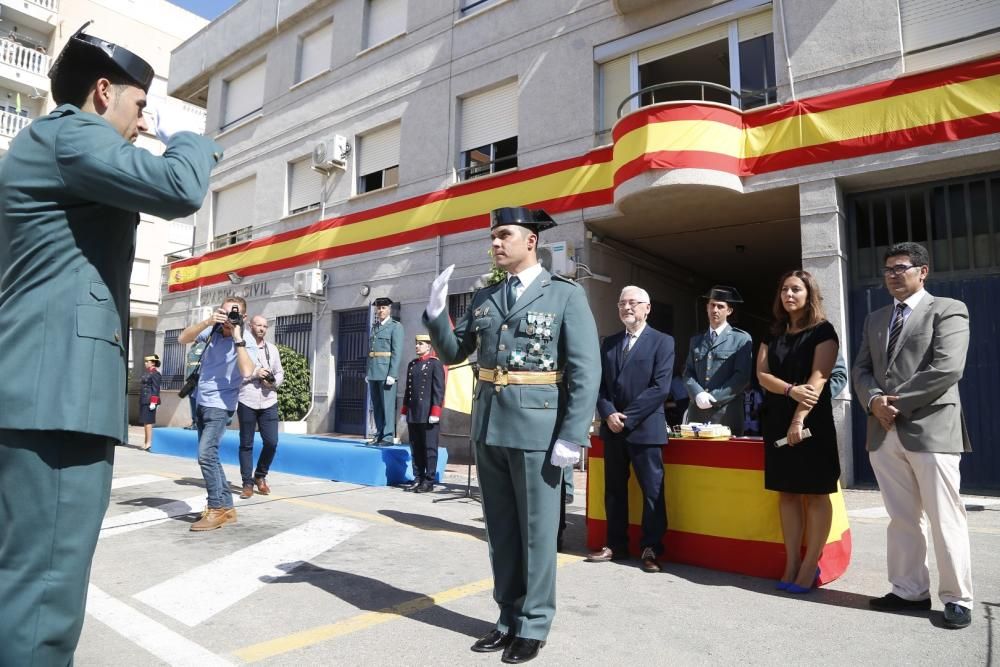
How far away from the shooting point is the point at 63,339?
6.07 ft

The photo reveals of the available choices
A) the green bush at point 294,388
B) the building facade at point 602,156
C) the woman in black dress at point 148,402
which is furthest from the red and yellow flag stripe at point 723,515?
Result: the woman in black dress at point 148,402

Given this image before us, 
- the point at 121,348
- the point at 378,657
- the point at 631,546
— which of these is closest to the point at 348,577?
the point at 378,657

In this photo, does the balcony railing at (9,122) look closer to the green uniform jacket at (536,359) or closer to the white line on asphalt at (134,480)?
the white line on asphalt at (134,480)

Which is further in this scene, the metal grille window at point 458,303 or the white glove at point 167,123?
the metal grille window at point 458,303

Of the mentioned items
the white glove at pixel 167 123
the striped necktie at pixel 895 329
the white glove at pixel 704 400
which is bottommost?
the white glove at pixel 704 400

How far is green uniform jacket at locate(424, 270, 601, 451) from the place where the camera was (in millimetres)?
3129

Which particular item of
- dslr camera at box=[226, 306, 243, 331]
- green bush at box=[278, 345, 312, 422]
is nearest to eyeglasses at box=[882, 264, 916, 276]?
dslr camera at box=[226, 306, 243, 331]

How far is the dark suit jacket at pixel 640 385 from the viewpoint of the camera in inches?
181

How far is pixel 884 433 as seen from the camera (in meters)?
3.73

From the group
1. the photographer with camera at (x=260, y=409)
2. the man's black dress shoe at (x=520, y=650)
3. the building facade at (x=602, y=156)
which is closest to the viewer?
the man's black dress shoe at (x=520, y=650)

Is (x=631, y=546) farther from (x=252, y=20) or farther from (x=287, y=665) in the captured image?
(x=252, y=20)

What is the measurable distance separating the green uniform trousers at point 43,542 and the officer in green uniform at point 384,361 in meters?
7.50

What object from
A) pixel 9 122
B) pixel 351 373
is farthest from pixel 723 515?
pixel 9 122

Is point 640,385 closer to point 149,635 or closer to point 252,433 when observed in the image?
point 149,635
